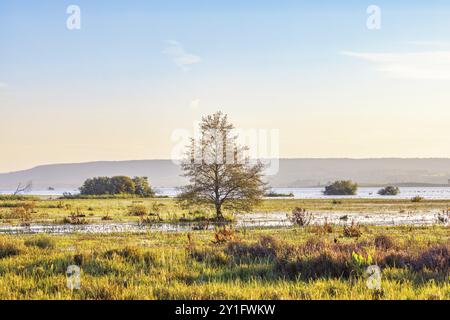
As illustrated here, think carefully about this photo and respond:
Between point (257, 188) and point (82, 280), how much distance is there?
26068 millimetres

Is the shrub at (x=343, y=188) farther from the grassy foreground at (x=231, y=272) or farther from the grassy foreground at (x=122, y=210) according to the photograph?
the grassy foreground at (x=231, y=272)

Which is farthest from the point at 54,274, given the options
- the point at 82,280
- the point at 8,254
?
the point at 8,254

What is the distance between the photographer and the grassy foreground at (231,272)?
34.6 feet

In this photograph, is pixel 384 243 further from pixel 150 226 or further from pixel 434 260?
pixel 150 226

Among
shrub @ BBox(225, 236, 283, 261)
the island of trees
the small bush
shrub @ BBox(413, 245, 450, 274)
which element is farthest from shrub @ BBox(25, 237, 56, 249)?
the island of trees

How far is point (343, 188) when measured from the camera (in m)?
103

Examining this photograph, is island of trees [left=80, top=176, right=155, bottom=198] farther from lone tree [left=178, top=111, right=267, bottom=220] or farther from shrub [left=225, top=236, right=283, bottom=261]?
shrub [left=225, top=236, right=283, bottom=261]

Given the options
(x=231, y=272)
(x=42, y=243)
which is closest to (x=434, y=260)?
(x=231, y=272)

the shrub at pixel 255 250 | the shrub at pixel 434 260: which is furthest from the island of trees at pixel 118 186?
the shrub at pixel 434 260

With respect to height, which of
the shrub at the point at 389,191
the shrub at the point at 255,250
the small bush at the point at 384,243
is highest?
the shrub at the point at 255,250

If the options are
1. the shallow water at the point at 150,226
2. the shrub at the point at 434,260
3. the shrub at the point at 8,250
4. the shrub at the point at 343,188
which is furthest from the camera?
the shrub at the point at 343,188

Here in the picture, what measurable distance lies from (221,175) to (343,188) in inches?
2725

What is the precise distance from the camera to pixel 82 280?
39.7ft

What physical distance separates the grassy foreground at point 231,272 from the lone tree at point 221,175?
18.6 metres
